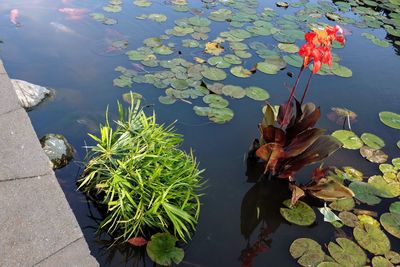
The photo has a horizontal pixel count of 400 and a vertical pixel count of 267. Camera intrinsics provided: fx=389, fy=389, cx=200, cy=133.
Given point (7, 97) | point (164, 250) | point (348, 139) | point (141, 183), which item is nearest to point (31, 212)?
point (141, 183)

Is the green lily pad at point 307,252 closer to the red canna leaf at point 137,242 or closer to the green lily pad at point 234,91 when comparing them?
the red canna leaf at point 137,242

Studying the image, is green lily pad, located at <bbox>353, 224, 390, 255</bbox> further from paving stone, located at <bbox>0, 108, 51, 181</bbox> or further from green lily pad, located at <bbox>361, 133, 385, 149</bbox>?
paving stone, located at <bbox>0, 108, 51, 181</bbox>

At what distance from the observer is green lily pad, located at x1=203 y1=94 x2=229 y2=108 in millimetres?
3836

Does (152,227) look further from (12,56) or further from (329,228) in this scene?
(12,56)

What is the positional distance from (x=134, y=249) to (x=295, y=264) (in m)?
1.08

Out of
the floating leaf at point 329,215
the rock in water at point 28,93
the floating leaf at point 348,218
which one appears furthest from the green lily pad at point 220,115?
the rock in water at point 28,93

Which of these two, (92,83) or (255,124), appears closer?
(255,124)

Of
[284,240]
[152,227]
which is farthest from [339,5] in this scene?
[152,227]

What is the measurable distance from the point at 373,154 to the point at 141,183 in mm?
2190

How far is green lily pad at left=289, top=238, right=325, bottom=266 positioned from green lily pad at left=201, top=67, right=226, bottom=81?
208 cm

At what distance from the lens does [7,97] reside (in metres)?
2.97

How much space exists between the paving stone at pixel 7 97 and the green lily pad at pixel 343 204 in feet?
8.25

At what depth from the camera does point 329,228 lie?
2.86 m

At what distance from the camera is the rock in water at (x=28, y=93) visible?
3512 millimetres
